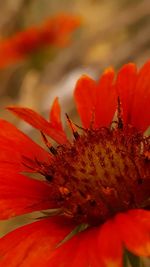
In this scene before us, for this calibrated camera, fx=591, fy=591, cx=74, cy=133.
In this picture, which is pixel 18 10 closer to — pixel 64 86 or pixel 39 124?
pixel 64 86

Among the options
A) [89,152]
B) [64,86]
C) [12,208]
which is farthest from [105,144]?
[64,86]

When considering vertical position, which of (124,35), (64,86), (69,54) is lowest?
(64,86)

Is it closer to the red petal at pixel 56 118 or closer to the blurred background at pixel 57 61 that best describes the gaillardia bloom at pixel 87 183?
the red petal at pixel 56 118

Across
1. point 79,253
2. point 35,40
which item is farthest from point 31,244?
point 35,40

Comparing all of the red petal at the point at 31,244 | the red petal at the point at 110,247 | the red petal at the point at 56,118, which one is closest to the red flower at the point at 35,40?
the red petal at the point at 56,118

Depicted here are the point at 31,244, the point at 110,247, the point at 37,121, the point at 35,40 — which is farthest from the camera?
the point at 35,40

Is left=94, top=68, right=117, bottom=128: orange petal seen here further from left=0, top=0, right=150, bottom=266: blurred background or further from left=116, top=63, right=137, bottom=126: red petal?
left=0, top=0, right=150, bottom=266: blurred background

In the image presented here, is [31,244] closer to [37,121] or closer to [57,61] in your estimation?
[37,121]

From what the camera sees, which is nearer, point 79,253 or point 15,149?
point 79,253
